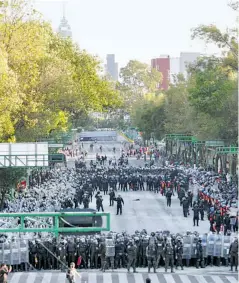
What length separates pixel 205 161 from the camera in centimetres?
6669

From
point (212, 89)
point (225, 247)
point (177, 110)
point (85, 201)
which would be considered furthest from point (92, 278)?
point (177, 110)

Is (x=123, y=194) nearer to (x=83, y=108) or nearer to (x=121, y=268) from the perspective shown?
(x=83, y=108)

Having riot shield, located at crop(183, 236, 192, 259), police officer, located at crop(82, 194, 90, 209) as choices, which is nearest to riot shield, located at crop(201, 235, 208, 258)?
riot shield, located at crop(183, 236, 192, 259)

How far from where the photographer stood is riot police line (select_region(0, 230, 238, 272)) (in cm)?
2516

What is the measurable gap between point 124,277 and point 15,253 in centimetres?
369

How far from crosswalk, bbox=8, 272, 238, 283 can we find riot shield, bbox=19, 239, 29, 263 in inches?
19.4

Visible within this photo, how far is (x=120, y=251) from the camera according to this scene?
2550 cm

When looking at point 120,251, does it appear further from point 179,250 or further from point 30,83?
point 30,83

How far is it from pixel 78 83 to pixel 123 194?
646 inches

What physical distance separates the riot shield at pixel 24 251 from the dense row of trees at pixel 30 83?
1168 cm

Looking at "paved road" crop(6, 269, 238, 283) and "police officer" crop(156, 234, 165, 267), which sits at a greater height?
"police officer" crop(156, 234, 165, 267)

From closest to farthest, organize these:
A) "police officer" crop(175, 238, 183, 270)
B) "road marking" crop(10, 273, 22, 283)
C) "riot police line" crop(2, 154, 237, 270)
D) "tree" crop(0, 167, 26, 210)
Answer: "road marking" crop(10, 273, 22, 283) < "police officer" crop(175, 238, 183, 270) < "riot police line" crop(2, 154, 237, 270) < "tree" crop(0, 167, 26, 210)

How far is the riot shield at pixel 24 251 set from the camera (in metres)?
25.4

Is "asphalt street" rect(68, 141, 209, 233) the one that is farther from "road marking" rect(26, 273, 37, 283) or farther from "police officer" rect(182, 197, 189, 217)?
"road marking" rect(26, 273, 37, 283)
